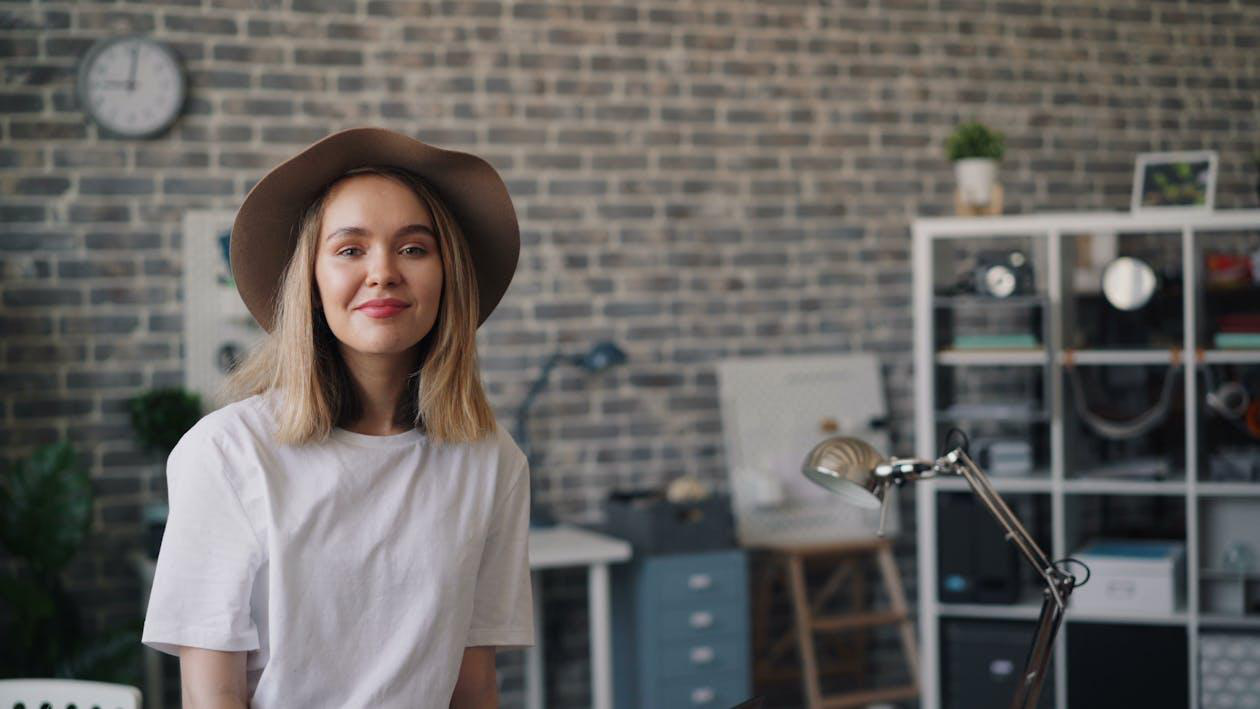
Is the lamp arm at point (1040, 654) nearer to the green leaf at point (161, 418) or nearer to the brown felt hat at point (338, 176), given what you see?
the brown felt hat at point (338, 176)

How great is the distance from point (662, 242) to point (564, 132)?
526mm

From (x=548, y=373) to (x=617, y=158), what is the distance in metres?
0.81

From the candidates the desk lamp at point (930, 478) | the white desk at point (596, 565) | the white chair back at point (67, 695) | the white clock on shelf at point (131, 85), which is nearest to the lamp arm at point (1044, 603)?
the desk lamp at point (930, 478)

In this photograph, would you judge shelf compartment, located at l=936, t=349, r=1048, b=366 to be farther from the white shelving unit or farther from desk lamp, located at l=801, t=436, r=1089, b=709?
desk lamp, located at l=801, t=436, r=1089, b=709

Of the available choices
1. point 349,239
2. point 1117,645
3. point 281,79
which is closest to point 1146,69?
point 1117,645

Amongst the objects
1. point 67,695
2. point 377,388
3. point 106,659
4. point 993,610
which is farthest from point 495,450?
point 993,610

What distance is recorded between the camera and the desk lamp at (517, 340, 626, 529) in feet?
14.4

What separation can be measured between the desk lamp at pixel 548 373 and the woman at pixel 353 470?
2538 millimetres

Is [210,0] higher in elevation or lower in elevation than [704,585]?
higher

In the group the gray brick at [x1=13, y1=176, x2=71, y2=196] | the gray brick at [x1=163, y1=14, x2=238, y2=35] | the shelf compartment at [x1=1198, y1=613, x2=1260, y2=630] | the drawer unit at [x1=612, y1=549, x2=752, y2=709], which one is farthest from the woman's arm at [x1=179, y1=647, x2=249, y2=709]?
the shelf compartment at [x1=1198, y1=613, x2=1260, y2=630]

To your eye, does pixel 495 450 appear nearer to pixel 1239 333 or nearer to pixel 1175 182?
pixel 1239 333

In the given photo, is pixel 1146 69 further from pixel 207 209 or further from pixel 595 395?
pixel 207 209

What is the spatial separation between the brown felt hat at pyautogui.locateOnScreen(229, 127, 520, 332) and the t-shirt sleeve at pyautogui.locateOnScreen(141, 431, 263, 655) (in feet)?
0.95

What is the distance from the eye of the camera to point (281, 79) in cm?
423
